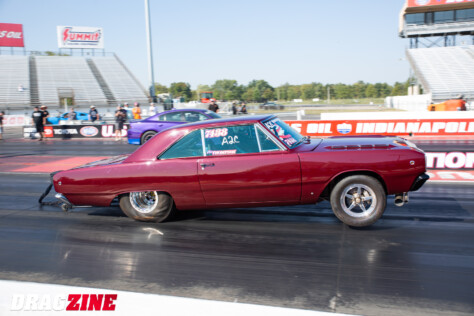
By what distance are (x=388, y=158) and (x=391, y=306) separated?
2.03 metres

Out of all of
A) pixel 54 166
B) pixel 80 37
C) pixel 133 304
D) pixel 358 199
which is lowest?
pixel 133 304

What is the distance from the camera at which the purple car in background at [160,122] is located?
1400 cm

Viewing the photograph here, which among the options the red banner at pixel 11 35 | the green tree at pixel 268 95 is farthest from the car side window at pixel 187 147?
the green tree at pixel 268 95

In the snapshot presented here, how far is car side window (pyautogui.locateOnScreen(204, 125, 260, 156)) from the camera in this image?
5133 millimetres

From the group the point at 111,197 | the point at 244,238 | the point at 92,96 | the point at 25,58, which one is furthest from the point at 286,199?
the point at 25,58

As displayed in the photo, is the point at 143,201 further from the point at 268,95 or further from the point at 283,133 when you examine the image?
the point at 268,95

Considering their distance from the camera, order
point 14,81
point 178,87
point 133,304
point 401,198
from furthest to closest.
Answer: point 178,87
point 14,81
point 401,198
point 133,304

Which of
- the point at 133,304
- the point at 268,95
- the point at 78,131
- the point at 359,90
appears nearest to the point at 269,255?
the point at 133,304

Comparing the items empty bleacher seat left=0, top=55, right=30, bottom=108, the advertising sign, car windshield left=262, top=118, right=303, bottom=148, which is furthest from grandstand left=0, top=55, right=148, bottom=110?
car windshield left=262, top=118, right=303, bottom=148

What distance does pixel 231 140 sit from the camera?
17.1ft

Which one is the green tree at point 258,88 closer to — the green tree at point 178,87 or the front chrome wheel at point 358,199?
the green tree at point 178,87

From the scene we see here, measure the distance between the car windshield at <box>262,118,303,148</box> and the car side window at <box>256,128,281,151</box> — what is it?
0.12 metres

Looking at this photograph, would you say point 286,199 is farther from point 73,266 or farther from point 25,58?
point 25,58

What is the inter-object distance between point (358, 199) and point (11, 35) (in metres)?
56.8
